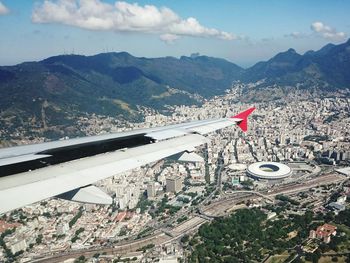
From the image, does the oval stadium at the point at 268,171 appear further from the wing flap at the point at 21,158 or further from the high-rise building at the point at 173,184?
the wing flap at the point at 21,158

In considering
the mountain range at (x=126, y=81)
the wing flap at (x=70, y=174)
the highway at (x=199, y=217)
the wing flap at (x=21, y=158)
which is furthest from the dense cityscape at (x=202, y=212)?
the mountain range at (x=126, y=81)

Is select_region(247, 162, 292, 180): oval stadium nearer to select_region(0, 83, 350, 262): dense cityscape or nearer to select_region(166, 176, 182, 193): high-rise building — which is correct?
select_region(0, 83, 350, 262): dense cityscape

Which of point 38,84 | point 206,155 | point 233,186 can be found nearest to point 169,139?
point 233,186

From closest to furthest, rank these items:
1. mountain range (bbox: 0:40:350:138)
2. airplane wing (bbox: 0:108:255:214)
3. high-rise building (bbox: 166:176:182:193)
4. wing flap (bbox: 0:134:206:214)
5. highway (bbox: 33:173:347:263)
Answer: wing flap (bbox: 0:134:206:214) < airplane wing (bbox: 0:108:255:214) < highway (bbox: 33:173:347:263) < high-rise building (bbox: 166:176:182:193) < mountain range (bbox: 0:40:350:138)

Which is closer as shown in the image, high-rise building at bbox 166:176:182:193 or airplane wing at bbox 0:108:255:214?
airplane wing at bbox 0:108:255:214

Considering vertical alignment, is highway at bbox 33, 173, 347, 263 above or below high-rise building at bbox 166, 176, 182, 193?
below

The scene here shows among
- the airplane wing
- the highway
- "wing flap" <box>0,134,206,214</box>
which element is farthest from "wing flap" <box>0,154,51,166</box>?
the highway

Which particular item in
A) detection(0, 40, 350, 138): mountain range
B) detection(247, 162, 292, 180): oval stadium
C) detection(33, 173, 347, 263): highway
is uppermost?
detection(0, 40, 350, 138): mountain range
